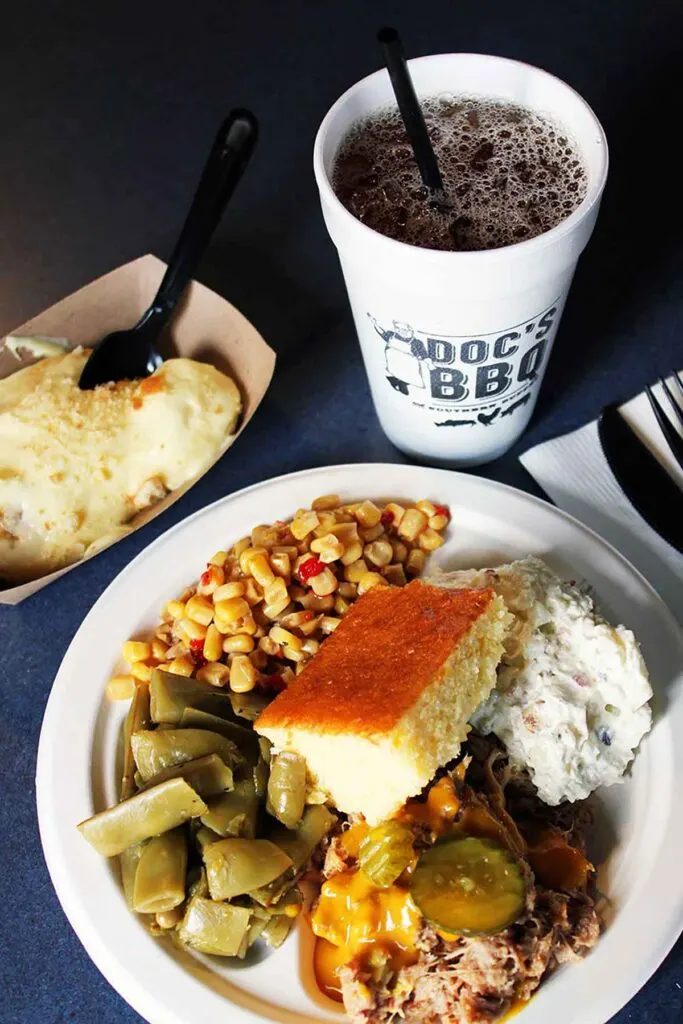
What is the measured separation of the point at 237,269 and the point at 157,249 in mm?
222

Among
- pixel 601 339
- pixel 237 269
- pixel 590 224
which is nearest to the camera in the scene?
pixel 590 224

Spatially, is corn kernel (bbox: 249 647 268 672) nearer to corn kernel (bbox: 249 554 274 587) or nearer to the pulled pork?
corn kernel (bbox: 249 554 274 587)

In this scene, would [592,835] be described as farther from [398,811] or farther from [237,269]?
[237,269]

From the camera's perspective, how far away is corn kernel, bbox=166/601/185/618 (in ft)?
6.02

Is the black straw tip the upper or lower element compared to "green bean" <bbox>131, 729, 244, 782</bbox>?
upper

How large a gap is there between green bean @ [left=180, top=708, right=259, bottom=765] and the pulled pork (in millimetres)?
332

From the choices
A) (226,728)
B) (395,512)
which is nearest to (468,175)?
(395,512)

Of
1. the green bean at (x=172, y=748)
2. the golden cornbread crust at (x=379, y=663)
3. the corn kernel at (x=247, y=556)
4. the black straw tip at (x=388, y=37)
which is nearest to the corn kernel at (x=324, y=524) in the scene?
the corn kernel at (x=247, y=556)

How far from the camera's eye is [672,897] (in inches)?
58.1

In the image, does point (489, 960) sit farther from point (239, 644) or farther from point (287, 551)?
point (287, 551)

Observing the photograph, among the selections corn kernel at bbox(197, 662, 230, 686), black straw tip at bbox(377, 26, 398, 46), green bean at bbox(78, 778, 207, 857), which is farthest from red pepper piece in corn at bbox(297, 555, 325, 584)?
black straw tip at bbox(377, 26, 398, 46)

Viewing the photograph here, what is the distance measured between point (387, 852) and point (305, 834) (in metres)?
0.19

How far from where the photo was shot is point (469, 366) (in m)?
1.77

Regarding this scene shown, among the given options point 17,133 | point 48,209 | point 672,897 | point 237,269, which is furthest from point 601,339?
point 17,133
